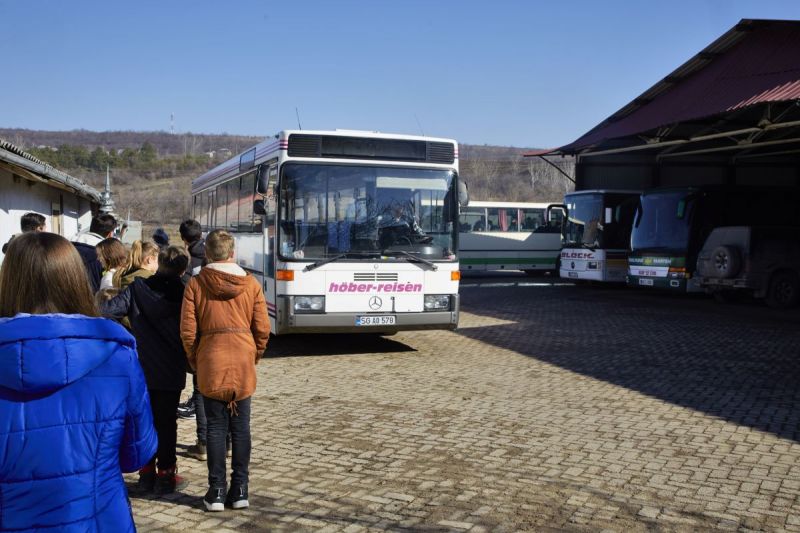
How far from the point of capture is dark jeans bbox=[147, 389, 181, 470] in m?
5.29

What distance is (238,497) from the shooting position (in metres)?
5.05

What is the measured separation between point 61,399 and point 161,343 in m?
2.94

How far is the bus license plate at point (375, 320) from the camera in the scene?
35.8ft

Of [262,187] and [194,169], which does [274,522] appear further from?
[194,169]

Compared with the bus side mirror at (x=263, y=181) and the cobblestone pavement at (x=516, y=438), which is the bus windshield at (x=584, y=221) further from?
the bus side mirror at (x=263, y=181)

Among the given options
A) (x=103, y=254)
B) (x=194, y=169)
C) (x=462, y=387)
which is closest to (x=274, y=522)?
(x=103, y=254)

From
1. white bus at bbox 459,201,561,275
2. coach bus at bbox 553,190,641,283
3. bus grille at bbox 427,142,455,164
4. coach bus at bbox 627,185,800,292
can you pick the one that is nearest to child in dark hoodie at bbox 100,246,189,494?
bus grille at bbox 427,142,455,164

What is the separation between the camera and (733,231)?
61.5 ft

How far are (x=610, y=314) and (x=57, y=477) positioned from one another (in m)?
16.2

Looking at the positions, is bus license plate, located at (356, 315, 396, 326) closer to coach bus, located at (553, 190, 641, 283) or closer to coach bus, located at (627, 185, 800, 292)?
coach bus, located at (627, 185, 800, 292)

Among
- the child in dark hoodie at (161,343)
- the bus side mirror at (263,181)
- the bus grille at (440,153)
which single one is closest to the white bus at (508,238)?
the bus grille at (440,153)

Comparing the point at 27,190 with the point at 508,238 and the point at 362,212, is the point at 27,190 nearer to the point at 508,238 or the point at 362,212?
the point at 362,212

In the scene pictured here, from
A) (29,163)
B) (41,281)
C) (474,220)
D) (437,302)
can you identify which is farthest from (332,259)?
(474,220)

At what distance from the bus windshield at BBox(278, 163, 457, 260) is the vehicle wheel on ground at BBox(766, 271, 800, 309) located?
10.9m
